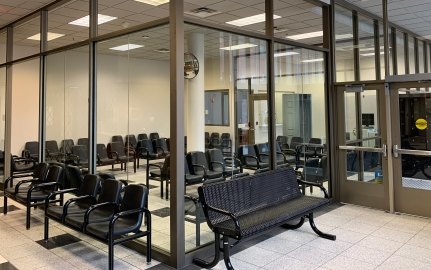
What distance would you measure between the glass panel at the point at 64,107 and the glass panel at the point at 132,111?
18.3 inches

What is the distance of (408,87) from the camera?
4.73 m

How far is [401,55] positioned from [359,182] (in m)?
1.97

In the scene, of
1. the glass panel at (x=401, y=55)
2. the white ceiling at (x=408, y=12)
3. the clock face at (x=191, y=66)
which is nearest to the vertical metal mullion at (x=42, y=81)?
Result: the clock face at (x=191, y=66)

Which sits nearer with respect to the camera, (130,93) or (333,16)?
(333,16)

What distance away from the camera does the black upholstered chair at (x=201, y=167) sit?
12.9ft

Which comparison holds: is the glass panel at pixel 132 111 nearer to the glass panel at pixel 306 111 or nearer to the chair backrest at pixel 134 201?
the chair backrest at pixel 134 201

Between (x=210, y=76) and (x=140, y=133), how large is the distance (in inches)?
82.2

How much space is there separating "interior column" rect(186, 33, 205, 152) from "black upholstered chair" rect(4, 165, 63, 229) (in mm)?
1955

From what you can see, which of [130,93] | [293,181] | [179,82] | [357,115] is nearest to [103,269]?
[179,82]

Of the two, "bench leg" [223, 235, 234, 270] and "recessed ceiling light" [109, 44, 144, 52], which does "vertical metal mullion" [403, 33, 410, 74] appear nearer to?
"bench leg" [223, 235, 234, 270]

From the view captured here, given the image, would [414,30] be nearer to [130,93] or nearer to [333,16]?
[333,16]

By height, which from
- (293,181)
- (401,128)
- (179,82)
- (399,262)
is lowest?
(399,262)

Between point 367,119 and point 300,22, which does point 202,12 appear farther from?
point 367,119

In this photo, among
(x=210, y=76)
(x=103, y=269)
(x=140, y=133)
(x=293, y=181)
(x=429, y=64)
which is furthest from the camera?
(x=140, y=133)
